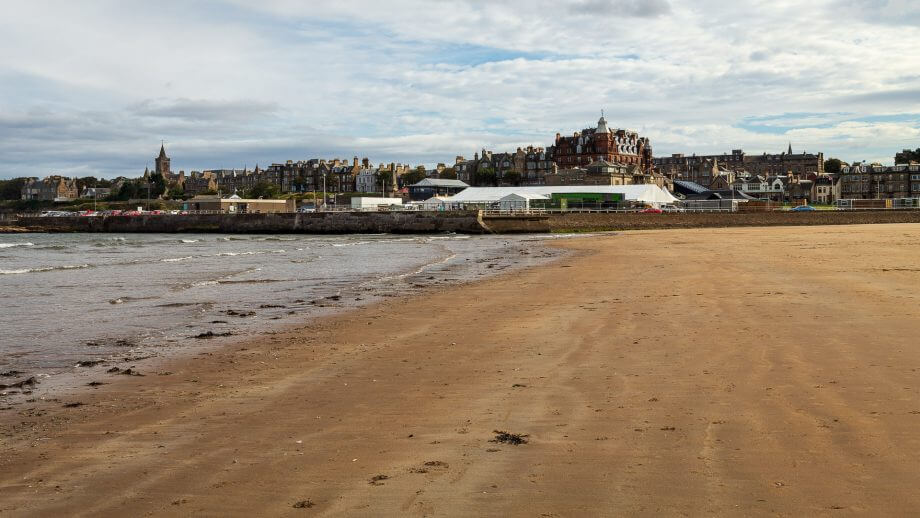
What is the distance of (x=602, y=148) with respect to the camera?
13700 cm

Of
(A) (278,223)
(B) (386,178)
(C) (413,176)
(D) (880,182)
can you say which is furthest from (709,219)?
(C) (413,176)

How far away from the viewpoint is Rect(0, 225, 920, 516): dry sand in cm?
531

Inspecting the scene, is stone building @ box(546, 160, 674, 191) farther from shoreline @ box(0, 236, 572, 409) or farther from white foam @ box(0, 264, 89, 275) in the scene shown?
shoreline @ box(0, 236, 572, 409)

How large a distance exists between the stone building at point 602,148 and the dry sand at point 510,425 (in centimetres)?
12642

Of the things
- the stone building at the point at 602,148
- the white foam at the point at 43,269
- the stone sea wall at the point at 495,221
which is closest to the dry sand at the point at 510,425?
the white foam at the point at 43,269

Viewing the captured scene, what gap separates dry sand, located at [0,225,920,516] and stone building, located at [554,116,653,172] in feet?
415

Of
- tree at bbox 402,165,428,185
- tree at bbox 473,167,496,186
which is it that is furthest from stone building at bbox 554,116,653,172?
tree at bbox 402,165,428,185

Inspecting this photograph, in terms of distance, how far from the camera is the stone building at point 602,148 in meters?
137

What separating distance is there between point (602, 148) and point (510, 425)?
134m

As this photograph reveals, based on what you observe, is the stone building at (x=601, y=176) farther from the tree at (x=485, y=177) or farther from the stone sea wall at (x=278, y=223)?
the stone sea wall at (x=278, y=223)

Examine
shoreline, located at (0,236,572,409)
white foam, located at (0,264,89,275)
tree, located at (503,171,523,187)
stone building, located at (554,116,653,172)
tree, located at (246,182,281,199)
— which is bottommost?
white foam, located at (0,264,89,275)

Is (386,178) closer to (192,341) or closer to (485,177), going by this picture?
(485,177)

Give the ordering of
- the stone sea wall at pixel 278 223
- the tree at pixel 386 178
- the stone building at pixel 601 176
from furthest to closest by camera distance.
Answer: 1. the tree at pixel 386 178
2. the stone building at pixel 601 176
3. the stone sea wall at pixel 278 223

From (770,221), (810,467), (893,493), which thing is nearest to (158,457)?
(810,467)
